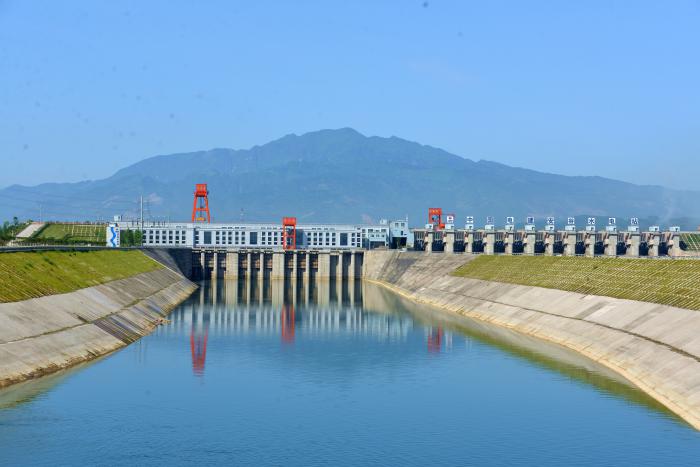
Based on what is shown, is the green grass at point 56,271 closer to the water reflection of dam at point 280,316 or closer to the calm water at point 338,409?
the calm water at point 338,409

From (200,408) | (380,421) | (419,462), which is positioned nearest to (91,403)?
(200,408)

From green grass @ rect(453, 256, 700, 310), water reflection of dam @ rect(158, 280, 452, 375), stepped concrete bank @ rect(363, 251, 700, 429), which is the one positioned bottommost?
water reflection of dam @ rect(158, 280, 452, 375)

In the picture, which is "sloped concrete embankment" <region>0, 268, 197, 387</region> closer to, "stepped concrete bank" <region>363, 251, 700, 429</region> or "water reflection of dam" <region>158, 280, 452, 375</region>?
"water reflection of dam" <region>158, 280, 452, 375</region>

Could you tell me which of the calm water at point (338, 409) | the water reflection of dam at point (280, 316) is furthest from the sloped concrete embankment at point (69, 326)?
the water reflection of dam at point (280, 316)

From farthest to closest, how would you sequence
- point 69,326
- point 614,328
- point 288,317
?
point 288,317
point 614,328
point 69,326

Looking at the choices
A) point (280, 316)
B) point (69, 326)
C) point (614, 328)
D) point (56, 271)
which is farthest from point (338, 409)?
point (280, 316)

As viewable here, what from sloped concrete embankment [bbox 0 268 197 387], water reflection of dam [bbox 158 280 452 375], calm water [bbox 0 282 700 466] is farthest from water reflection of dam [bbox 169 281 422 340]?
calm water [bbox 0 282 700 466]

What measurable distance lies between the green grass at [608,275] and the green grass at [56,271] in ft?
205

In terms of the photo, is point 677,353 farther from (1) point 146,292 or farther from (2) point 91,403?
(1) point 146,292

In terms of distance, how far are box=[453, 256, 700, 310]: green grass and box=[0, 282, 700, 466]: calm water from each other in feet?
43.5

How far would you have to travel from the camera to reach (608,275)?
405 feet

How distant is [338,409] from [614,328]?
37.8m

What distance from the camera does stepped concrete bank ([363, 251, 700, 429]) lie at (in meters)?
72.2

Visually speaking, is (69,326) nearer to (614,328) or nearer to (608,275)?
(614,328)
